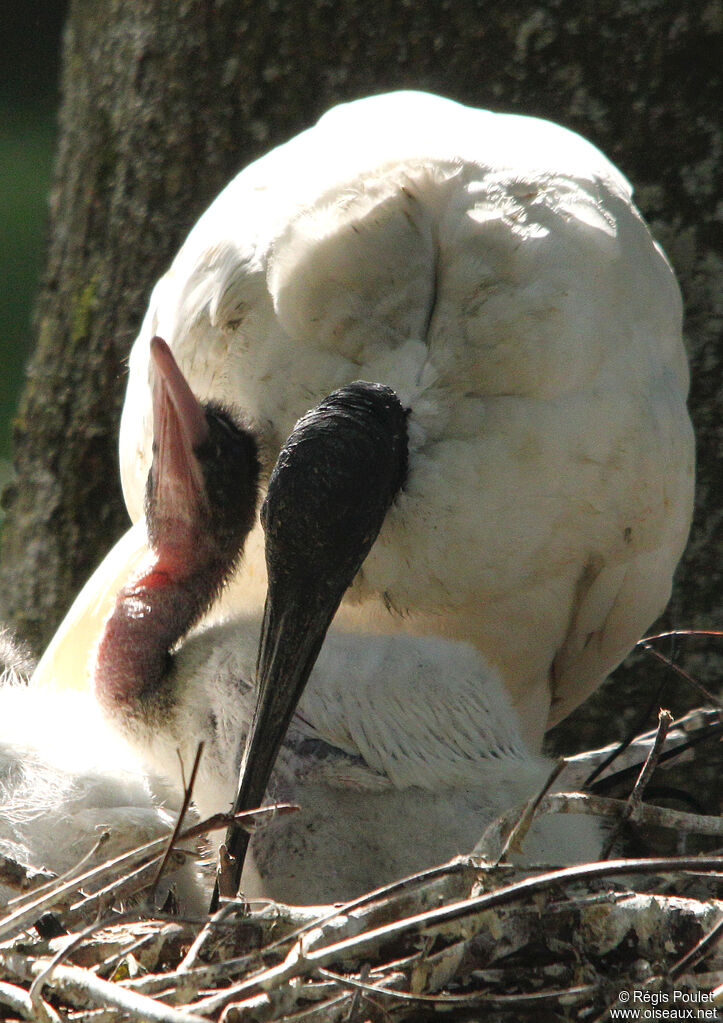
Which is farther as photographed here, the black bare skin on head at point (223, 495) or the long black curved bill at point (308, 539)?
the black bare skin on head at point (223, 495)

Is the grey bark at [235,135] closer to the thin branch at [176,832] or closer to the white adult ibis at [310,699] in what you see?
the white adult ibis at [310,699]

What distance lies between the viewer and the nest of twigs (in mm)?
1390

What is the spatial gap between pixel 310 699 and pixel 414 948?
0.53m

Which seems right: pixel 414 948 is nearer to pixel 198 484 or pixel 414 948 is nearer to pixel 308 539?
pixel 308 539

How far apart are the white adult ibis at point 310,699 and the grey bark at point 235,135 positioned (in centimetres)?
98

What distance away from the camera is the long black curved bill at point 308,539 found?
1.81 metres

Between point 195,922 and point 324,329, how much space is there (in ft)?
3.25

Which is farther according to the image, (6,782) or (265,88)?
(265,88)

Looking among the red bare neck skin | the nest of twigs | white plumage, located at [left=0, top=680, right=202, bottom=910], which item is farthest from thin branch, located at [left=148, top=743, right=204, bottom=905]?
the red bare neck skin

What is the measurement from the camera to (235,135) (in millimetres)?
3016

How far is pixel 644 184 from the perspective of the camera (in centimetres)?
280

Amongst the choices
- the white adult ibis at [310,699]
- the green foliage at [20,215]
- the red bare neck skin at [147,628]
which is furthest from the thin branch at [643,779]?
the green foliage at [20,215]

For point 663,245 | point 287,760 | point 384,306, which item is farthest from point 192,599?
point 663,245

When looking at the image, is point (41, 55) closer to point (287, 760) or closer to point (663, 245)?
point (663, 245)
